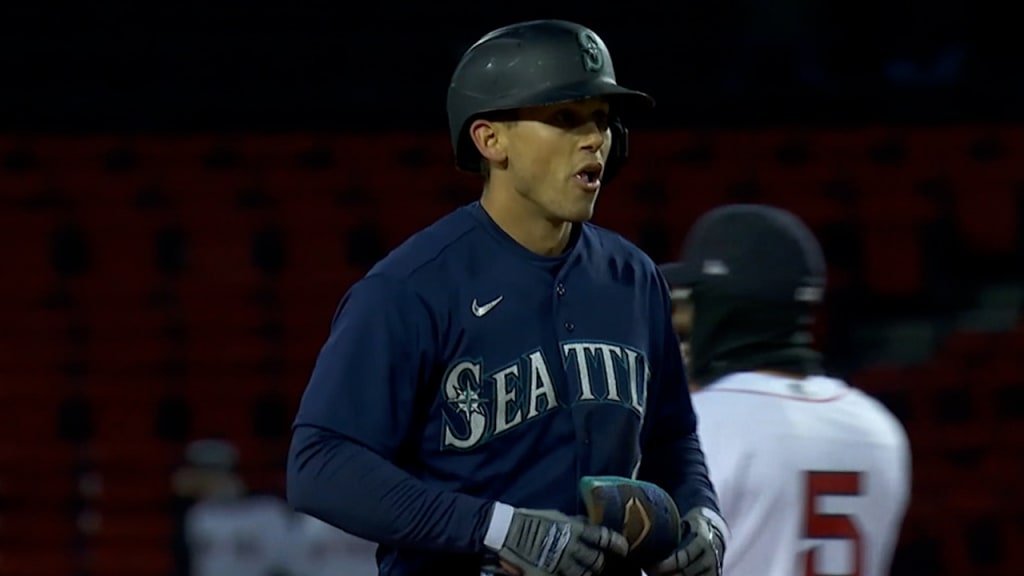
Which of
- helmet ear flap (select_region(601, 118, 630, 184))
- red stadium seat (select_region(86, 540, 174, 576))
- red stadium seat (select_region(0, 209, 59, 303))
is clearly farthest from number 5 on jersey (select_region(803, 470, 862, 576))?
red stadium seat (select_region(0, 209, 59, 303))

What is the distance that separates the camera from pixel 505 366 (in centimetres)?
245

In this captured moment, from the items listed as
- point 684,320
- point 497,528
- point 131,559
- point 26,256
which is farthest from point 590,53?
point 26,256

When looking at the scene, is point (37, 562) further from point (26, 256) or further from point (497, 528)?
point (497, 528)

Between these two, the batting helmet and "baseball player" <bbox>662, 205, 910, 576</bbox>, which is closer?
the batting helmet

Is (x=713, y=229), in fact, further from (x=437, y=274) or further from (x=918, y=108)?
(x=918, y=108)

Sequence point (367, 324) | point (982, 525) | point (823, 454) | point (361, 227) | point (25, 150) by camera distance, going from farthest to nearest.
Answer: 1. point (25, 150)
2. point (361, 227)
3. point (982, 525)
4. point (823, 454)
5. point (367, 324)

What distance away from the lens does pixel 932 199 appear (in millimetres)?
8898

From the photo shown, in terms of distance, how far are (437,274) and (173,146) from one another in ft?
23.2

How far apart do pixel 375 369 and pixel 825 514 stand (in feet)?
3.13

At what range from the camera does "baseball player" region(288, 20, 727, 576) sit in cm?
235

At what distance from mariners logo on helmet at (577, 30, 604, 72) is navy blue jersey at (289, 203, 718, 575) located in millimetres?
239

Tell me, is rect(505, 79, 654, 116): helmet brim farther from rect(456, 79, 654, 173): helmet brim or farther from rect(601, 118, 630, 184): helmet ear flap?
rect(601, 118, 630, 184): helmet ear flap

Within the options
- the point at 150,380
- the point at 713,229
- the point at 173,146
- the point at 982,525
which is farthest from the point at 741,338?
the point at 173,146

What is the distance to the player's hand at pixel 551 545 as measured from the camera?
92.0 inches
